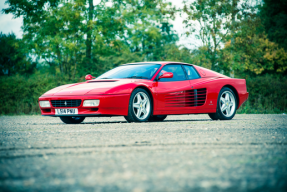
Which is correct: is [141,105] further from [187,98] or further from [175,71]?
[175,71]

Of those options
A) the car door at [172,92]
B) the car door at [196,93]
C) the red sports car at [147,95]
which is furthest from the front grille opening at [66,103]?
the car door at [196,93]

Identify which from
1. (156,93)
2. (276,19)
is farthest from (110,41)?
(276,19)

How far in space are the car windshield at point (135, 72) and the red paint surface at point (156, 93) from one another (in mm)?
228

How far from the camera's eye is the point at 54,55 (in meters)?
21.2

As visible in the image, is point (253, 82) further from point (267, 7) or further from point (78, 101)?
point (267, 7)

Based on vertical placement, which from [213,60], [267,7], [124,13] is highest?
[267,7]

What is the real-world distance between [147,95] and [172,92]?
2.29 ft

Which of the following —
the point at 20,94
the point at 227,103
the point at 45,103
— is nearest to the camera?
the point at 45,103

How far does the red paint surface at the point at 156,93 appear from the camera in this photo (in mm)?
7504

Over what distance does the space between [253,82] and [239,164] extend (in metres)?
12.1

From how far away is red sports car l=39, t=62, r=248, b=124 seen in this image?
754cm

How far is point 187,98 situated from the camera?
866 centimetres

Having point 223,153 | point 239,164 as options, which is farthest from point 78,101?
point 239,164

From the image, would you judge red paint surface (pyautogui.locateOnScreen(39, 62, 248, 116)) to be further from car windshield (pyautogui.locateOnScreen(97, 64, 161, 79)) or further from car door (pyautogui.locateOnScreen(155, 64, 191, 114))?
car windshield (pyautogui.locateOnScreen(97, 64, 161, 79))
